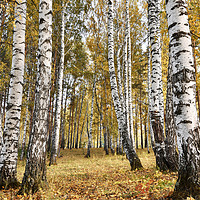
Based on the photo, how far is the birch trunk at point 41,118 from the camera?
3.73m

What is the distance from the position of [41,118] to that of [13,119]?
1.05 m

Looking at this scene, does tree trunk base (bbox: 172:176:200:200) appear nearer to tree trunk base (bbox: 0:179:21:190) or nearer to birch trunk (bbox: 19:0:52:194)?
birch trunk (bbox: 19:0:52:194)

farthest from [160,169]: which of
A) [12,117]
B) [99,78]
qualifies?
[99,78]

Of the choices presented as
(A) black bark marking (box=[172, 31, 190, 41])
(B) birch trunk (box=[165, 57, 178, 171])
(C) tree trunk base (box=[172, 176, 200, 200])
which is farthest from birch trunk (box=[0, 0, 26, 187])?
(B) birch trunk (box=[165, 57, 178, 171])

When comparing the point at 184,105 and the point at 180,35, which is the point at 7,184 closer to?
the point at 184,105

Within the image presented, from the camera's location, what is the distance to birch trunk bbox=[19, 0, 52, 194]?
3.73 metres

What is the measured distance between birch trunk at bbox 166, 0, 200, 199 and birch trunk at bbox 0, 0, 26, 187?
11.6 feet

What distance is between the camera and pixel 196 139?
2.55 m

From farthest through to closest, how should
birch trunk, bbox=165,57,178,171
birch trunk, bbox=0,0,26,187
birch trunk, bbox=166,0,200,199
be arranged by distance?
birch trunk, bbox=165,57,178,171 → birch trunk, bbox=0,0,26,187 → birch trunk, bbox=166,0,200,199

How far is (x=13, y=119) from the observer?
4445 mm

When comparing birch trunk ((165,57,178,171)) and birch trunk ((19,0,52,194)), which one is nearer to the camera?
birch trunk ((19,0,52,194))

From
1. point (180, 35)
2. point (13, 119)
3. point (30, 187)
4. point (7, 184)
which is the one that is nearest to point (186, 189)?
point (180, 35)

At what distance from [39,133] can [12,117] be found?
1.14 metres

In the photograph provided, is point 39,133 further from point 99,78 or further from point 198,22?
point 99,78
